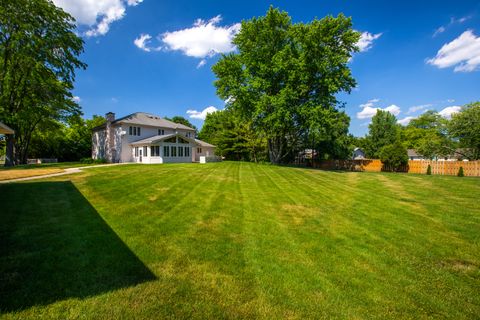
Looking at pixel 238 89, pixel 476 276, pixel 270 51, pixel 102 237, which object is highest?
pixel 270 51

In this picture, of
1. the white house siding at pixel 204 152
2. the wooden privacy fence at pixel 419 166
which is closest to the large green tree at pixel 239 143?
the white house siding at pixel 204 152

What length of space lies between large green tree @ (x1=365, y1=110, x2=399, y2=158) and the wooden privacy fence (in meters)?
18.6

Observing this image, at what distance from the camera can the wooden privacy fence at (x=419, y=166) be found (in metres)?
22.6

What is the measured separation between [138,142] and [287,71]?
2053cm

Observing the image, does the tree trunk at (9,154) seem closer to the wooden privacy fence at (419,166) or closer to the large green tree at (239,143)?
the large green tree at (239,143)

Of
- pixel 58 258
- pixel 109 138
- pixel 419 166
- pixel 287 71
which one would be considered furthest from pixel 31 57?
pixel 419 166

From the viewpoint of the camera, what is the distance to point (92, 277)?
3324 millimetres

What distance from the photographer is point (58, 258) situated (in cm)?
378

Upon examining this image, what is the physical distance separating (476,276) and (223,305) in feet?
13.7

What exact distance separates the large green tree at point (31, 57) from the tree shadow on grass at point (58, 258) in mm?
21643

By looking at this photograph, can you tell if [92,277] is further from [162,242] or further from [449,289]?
[449,289]

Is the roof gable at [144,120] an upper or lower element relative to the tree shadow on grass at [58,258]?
upper

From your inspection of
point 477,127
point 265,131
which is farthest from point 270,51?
point 477,127

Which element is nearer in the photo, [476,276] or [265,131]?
[476,276]
